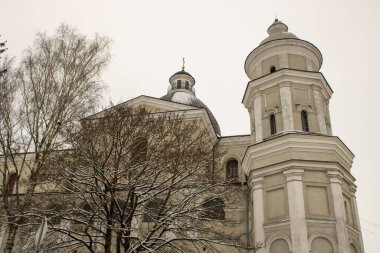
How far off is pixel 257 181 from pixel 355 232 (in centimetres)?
501

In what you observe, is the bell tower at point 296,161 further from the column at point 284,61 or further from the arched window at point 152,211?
the arched window at point 152,211

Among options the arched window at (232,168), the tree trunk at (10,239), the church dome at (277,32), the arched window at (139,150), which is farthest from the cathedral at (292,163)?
the tree trunk at (10,239)

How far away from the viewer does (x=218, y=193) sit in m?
14.3

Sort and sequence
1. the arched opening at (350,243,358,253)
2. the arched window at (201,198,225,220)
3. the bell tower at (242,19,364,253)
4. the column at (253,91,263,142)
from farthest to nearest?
1. the column at (253,91,263,142)
2. the arched opening at (350,243,358,253)
3. the bell tower at (242,19,364,253)
4. the arched window at (201,198,225,220)

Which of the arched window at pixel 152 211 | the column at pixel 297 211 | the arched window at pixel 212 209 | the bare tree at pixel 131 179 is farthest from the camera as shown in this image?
the column at pixel 297 211

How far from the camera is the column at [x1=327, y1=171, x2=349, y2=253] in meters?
16.4

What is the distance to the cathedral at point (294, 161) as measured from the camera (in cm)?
1694

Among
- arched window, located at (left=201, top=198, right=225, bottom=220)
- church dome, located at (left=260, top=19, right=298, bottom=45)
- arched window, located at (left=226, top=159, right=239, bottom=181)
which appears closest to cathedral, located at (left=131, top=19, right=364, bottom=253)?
church dome, located at (left=260, top=19, right=298, bottom=45)

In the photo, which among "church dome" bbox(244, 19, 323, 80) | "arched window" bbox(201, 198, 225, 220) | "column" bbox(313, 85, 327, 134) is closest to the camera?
"arched window" bbox(201, 198, 225, 220)

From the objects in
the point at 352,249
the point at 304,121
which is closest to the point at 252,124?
the point at 304,121

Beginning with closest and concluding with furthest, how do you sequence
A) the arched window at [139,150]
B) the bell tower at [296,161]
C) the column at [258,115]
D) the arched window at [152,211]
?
the arched window at [152,211], the arched window at [139,150], the bell tower at [296,161], the column at [258,115]

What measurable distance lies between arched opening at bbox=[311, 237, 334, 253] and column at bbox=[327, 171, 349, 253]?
41 centimetres

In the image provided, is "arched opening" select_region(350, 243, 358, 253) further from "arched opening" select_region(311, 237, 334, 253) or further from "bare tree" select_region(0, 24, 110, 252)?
"bare tree" select_region(0, 24, 110, 252)

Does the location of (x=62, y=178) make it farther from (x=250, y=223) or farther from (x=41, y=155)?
(x=250, y=223)
